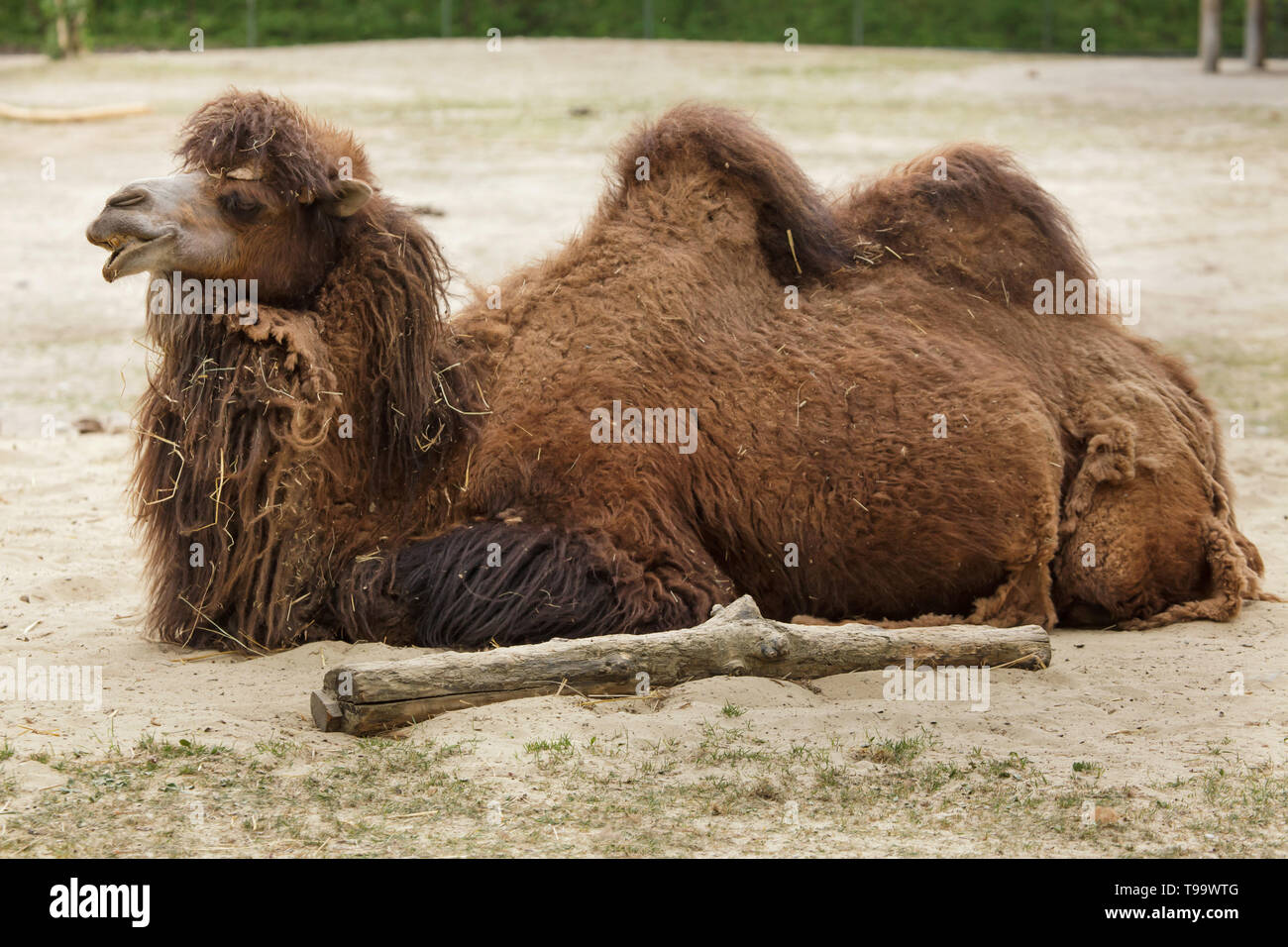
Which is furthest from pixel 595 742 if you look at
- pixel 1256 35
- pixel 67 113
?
pixel 1256 35

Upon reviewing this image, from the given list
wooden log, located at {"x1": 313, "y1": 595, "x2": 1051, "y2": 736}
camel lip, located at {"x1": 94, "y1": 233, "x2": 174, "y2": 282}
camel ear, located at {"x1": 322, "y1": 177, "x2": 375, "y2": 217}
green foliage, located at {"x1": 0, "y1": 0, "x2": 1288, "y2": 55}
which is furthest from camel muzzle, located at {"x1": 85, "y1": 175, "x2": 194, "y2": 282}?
green foliage, located at {"x1": 0, "y1": 0, "x2": 1288, "y2": 55}

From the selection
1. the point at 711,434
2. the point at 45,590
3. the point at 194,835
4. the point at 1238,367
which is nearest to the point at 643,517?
the point at 711,434

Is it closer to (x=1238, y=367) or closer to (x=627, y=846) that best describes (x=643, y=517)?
(x=627, y=846)

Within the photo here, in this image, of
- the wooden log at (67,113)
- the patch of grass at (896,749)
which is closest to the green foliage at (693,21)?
the wooden log at (67,113)

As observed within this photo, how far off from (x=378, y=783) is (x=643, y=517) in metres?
1.49

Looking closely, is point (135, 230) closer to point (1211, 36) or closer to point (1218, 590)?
point (1218, 590)

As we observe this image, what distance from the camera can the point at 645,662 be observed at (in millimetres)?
4531

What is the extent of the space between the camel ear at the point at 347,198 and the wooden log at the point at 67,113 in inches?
570

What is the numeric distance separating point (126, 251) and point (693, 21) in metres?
25.6

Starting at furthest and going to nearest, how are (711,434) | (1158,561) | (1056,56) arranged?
1. (1056,56)
2. (1158,561)
3. (711,434)

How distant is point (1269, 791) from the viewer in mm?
3994

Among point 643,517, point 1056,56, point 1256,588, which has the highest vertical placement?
point 1056,56

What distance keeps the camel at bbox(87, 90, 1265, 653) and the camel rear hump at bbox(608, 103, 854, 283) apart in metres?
0.01

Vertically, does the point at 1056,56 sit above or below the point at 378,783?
above
